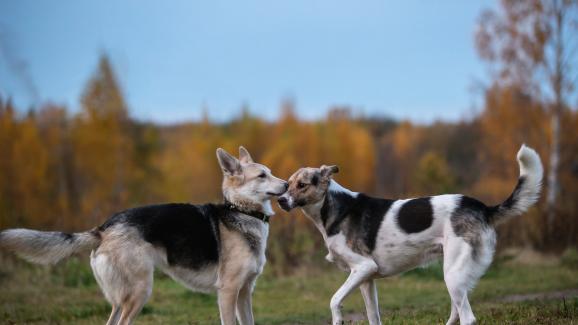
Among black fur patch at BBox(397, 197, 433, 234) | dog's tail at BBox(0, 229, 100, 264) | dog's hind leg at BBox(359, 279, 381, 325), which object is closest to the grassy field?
dog's hind leg at BBox(359, 279, 381, 325)

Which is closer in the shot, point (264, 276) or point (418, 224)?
point (418, 224)

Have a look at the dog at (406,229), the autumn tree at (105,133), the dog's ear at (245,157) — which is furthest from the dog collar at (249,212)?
the autumn tree at (105,133)

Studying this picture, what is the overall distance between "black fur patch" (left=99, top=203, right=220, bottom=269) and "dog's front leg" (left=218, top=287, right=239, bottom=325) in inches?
16.3

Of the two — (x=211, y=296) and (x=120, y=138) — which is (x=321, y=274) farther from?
(x=120, y=138)

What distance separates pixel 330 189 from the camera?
7.75m

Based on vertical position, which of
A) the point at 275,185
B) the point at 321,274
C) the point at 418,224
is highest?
the point at 275,185

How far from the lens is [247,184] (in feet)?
24.6

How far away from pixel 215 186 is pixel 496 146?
2493 centimetres

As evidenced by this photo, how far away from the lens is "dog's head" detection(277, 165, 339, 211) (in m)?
7.56

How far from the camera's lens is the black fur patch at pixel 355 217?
24.1 feet

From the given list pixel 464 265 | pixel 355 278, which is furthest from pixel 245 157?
pixel 464 265

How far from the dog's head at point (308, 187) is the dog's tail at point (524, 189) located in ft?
6.63

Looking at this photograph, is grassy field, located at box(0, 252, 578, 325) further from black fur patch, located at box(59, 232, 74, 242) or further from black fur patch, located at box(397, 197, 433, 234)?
black fur patch, located at box(59, 232, 74, 242)

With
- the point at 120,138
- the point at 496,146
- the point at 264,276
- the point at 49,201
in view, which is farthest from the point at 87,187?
the point at 264,276
